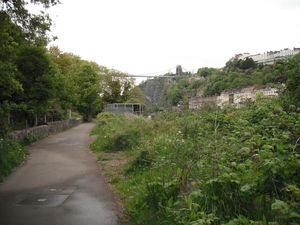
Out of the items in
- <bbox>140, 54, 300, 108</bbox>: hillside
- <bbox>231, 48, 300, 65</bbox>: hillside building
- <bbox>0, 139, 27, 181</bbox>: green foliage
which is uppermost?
<bbox>231, 48, 300, 65</bbox>: hillside building

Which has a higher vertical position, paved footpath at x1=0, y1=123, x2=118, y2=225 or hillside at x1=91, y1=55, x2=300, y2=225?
hillside at x1=91, y1=55, x2=300, y2=225

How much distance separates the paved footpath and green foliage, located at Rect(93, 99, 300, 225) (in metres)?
0.71

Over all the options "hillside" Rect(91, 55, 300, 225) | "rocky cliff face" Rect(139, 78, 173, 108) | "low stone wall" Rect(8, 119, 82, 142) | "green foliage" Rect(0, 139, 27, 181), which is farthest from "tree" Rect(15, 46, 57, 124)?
"hillside" Rect(91, 55, 300, 225)

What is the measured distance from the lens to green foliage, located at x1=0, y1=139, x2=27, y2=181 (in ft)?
39.1

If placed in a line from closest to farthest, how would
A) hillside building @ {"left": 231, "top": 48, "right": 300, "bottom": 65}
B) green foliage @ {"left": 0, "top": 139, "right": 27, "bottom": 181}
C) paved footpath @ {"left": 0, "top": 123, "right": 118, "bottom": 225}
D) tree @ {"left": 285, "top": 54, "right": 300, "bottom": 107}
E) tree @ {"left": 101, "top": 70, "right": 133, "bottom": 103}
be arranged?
1. paved footpath @ {"left": 0, "top": 123, "right": 118, "bottom": 225}
2. tree @ {"left": 285, "top": 54, "right": 300, "bottom": 107}
3. green foliage @ {"left": 0, "top": 139, "right": 27, "bottom": 181}
4. hillside building @ {"left": 231, "top": 48, "right": 300, "bottom": 65}
5. tree @ {"left": 101, "top": 70, "right": 133, "bottom": 103}

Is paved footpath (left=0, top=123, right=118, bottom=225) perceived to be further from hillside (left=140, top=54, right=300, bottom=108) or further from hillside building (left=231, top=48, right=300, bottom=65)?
hillside building (left=231, top=48, right=300, bottom=65)

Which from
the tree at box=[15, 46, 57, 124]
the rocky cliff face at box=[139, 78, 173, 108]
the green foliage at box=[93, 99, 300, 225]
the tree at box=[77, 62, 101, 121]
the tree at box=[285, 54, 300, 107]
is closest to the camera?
the green foliage at box=[93, 99, 300, 225]

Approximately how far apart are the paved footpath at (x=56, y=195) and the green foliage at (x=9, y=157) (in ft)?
0.96

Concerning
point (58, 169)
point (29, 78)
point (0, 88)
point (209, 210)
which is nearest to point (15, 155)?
point (58, 169)

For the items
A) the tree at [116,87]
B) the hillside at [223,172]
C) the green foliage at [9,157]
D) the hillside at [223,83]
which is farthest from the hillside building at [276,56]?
the tree at [116,87]

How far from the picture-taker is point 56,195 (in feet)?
30.0

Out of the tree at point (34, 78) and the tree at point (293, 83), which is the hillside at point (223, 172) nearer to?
the tree at point (293, 83)

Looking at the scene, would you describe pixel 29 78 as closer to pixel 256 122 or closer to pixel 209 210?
pixel 256 122

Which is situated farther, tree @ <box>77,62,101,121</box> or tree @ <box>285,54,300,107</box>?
tree @ <box>77,62,101,121</box>
